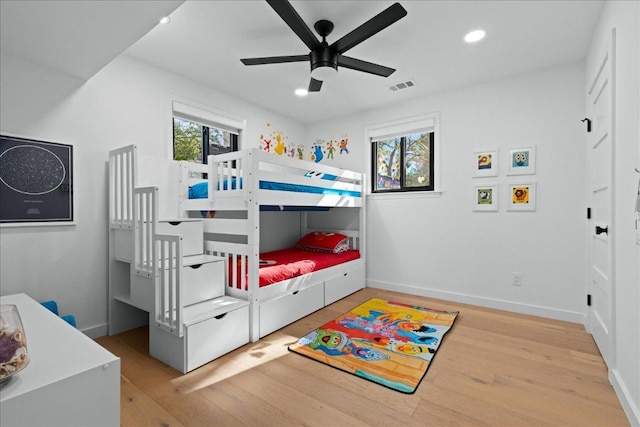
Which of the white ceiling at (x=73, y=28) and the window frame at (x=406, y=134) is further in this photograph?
the window frame at (x=406, y=134)

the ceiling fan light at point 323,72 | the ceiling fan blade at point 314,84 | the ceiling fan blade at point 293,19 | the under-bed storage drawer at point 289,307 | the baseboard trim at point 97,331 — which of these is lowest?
the baseboard trim at point 97,331

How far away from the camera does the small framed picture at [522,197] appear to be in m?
2.94

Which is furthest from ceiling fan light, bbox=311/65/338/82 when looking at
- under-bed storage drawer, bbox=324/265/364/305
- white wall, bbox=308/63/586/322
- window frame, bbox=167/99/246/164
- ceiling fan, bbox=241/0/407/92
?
under-bed storage drawer, bbox=324/265/364/305

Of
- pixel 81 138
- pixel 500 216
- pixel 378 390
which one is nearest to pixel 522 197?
pixel 500 216

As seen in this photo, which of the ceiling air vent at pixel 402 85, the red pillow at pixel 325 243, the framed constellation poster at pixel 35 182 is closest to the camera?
the framed constellation poster at pixel 35 182

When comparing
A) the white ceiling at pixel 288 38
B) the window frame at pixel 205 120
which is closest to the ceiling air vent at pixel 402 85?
the white ceiling at pixel 288 38

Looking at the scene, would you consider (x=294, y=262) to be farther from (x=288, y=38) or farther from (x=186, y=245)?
(x=288, y=38)

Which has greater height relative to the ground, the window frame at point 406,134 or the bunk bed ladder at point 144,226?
the window frame at point 406,134

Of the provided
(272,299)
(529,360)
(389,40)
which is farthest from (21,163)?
(529,360)

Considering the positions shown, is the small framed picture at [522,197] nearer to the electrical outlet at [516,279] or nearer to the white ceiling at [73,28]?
the electrical outlet at [516,279]

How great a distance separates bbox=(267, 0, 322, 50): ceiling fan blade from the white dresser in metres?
1.80

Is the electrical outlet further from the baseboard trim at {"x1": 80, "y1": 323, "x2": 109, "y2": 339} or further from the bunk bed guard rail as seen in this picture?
the baseboard trim at {"x1": 80, "y1": 323, "x2": 109, "y2": 339}

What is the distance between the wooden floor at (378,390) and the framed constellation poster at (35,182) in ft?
3.46

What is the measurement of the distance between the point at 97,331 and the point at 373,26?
9.97 feet
